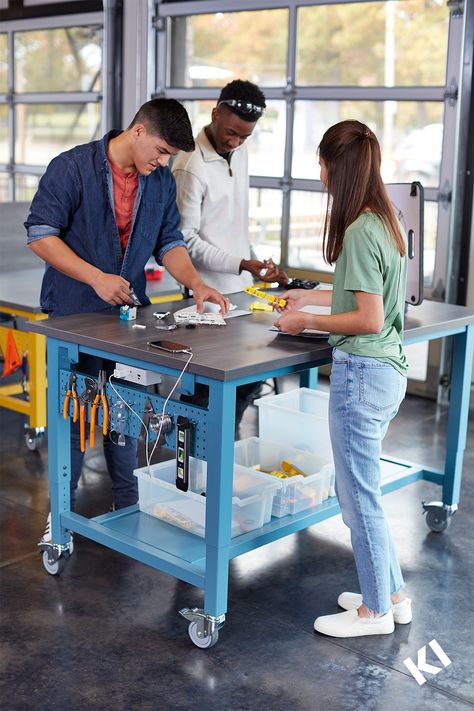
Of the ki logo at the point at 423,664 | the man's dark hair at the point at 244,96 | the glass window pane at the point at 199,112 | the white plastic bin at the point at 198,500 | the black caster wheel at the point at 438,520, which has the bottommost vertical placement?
the ki logo at the point at 423,664

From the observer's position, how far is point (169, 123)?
302 centimetres

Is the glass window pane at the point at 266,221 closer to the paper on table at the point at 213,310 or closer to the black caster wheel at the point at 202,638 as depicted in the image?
the paper on table at the point at 213,310

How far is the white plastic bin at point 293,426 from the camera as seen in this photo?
3.40m

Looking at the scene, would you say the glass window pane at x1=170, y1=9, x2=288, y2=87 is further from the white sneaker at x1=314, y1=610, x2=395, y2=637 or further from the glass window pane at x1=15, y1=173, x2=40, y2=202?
the white sneaker at x1=314, y1=610, x2=395, y2=637

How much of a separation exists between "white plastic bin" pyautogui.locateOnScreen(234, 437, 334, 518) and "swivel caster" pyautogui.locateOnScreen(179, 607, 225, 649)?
50cm

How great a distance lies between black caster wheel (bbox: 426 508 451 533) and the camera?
3.71 metres

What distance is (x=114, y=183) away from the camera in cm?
326

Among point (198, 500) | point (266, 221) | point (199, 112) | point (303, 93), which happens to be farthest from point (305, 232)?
point (198, 500)

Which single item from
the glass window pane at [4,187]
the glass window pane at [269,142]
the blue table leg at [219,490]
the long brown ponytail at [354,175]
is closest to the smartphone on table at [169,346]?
the blue table leg at [219,490]

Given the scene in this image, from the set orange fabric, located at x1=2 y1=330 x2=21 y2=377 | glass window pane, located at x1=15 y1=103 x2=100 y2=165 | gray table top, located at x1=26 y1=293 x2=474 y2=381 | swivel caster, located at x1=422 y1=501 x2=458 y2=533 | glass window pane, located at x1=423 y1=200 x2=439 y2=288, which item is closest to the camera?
gray table top, located at x1=26 y1=293 x2=474 y2=381

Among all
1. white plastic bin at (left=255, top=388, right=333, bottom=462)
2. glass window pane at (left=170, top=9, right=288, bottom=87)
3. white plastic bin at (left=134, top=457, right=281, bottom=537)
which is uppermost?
glass window pane at (left=170, top=9, right=288, bottom=87)

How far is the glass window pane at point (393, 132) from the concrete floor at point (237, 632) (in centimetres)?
271

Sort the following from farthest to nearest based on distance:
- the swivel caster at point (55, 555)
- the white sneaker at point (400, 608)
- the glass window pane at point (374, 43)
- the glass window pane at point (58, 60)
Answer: the glass window pane at point (58, 60) → the glass window pane at point (374, 43) → the swivel caster at point (55, 555) → the white sneaker at point (400, 608)

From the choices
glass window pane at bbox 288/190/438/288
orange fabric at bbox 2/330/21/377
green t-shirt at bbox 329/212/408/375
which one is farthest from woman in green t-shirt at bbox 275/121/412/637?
glass window pane at bbox 288/190/438/288
